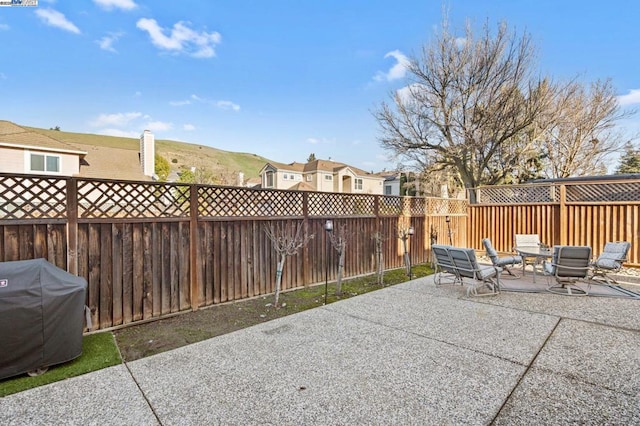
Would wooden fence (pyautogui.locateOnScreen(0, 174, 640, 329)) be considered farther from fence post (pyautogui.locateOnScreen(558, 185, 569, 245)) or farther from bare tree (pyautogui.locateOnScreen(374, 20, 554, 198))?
bare tree (pyautogui.locateOnScreen(374, 20, 554, 198))

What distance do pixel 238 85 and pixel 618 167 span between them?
22619 mm

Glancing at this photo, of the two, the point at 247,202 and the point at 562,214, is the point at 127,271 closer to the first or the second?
the point at 247,202

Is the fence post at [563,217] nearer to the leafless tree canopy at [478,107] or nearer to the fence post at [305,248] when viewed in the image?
the leafless tree canopy at [478,107]

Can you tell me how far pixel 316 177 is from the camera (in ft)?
94.9

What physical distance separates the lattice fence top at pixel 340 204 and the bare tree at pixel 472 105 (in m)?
7.15

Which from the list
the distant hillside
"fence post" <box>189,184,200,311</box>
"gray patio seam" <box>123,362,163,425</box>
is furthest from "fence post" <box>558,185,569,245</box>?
the distant hillside

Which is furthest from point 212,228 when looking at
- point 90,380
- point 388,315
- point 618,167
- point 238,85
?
point 618,167

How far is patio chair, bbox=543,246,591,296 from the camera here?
5.20 meters

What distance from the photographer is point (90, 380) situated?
2.60 meters

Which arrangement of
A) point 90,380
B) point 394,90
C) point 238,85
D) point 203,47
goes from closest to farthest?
1. point 90,380
2. point 203,47
3. point 394,90
4. point 238,85

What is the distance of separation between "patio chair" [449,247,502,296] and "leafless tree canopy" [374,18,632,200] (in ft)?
26.2

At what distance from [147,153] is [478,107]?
62.5ft

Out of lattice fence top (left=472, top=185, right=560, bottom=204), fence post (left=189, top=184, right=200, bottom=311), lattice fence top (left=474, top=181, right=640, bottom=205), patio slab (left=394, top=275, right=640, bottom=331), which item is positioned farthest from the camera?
lattice fence top (left=472, top=185, right=560, bottom=204)

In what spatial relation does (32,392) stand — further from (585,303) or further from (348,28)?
(348,28)
